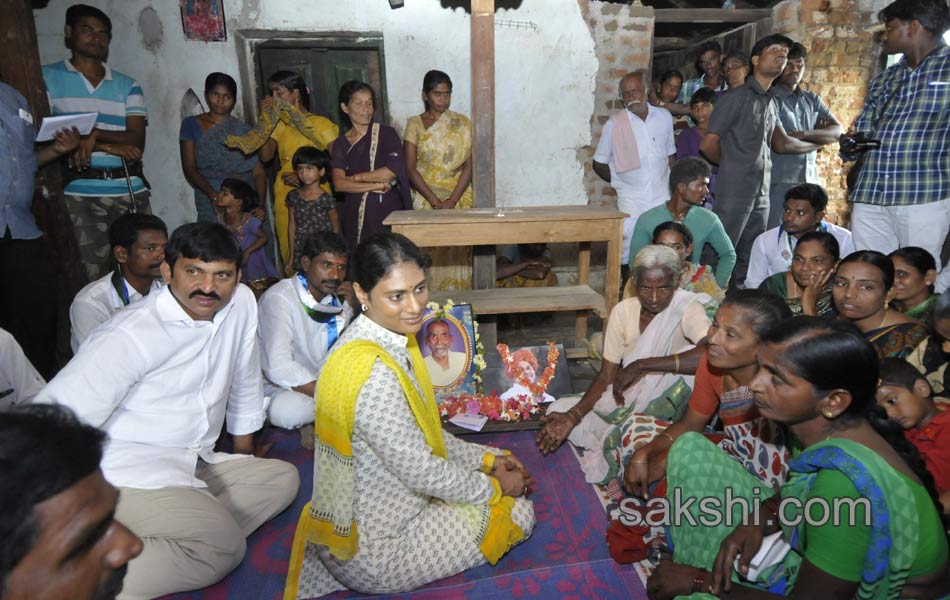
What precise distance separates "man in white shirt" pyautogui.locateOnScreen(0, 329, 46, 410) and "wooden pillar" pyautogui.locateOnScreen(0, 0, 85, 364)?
4.94 feet

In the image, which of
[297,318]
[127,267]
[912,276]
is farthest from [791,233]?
[127,267]

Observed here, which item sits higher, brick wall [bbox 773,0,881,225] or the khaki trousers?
brick wall [bbox 773,0,881,225]

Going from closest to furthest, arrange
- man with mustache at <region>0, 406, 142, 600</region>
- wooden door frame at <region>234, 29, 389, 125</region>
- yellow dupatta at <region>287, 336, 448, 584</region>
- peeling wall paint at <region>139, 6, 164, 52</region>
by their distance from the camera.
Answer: man with mustache at <region>0, 406, 142, 600</region>
yellow dupatta at <region>287, 336, 448, 584</region>
peeling wall paint at <region>139, 6, 164, 52</region>
wooden door frame at <region>234, 29, 389, 125</region>

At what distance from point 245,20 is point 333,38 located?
78cm

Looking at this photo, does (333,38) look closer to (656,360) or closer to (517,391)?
(517,391)

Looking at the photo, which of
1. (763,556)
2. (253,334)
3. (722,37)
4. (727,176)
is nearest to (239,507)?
(253,334)

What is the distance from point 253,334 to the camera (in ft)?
8.93

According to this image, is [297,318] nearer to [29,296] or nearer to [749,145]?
[29,296]

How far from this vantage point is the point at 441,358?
3762mm

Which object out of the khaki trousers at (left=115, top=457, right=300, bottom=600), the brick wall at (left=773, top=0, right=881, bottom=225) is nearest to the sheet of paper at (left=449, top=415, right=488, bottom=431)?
the khaki trousers at (left=115, top=457, right=300, bottom=600)

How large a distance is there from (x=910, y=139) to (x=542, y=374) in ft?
8.89

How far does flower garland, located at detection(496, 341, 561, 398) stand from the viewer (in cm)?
375

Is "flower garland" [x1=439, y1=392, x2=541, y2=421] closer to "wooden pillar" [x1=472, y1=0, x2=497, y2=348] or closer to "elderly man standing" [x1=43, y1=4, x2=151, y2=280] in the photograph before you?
"wooden pillar" [x1=472, y1=0, x2=497, y2=348]

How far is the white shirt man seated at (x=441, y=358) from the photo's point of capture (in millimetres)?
3748
